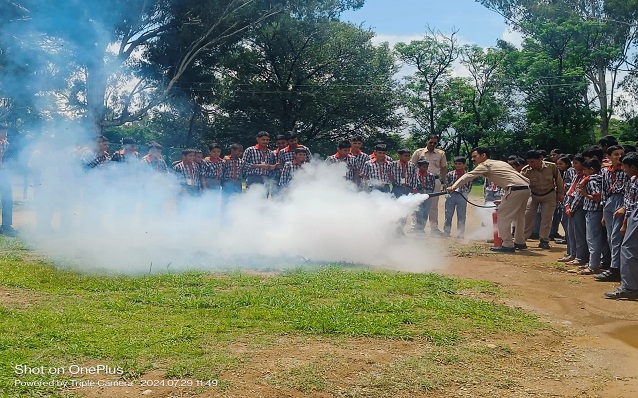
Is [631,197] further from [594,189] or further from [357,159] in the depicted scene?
[357,159]

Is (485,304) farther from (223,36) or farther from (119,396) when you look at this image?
(223,36)

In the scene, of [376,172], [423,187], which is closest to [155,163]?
[376,172]

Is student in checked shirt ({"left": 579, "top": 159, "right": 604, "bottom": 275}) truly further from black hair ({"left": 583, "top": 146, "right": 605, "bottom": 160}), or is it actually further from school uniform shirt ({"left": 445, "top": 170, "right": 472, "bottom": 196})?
school uniform shirt ({"left": 445, "top": 170, "right": 472, "bottom": 196})

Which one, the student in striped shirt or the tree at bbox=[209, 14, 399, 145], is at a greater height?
the tree at bbox=[209, 14, 399, 145]

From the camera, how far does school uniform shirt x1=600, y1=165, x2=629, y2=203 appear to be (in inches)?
342

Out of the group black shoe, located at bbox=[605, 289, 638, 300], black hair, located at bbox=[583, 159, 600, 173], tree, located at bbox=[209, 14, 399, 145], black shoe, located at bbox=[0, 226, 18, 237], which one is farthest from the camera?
tree, located at bbox=[209, 14, 399, 145]

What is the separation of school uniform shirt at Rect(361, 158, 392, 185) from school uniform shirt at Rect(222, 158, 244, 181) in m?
2.50

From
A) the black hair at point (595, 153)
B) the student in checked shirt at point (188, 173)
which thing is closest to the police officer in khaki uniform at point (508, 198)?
the black hair at point (595, 153)

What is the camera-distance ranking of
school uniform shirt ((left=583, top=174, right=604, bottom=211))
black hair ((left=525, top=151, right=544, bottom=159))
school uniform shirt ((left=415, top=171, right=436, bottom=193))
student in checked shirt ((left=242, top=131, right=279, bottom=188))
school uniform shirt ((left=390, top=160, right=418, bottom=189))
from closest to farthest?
school uniform shirt ((left=583, top=174, right=604, bottom=211)), black hair ((left=525, top=151, right=544, bottom=159)), student in checked shirt ((left=242, top=131, right=279, bottom=188)), school uniform shirt ((left=390, top=160, right=418, bottom=189)), school uniform shirt ((left=415, top=171, right=436, bottom=193))

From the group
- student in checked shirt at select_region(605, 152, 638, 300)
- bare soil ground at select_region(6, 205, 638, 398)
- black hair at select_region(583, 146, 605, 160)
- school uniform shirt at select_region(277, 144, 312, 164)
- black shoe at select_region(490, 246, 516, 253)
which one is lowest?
bare soil ground at select_region(6, 205, 638, 398)

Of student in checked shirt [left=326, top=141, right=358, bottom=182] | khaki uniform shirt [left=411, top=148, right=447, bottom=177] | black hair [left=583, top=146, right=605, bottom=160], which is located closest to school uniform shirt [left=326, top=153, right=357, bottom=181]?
student in checked shirt [left=326, top=141, right=358, bottom=182]

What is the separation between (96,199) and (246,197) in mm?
3001

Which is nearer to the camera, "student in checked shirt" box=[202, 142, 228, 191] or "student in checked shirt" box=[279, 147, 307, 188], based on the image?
"student in checked shirt" box=[279, 147, 307, 188]

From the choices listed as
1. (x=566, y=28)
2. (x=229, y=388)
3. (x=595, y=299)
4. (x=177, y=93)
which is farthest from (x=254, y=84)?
(x=229, y=388)
